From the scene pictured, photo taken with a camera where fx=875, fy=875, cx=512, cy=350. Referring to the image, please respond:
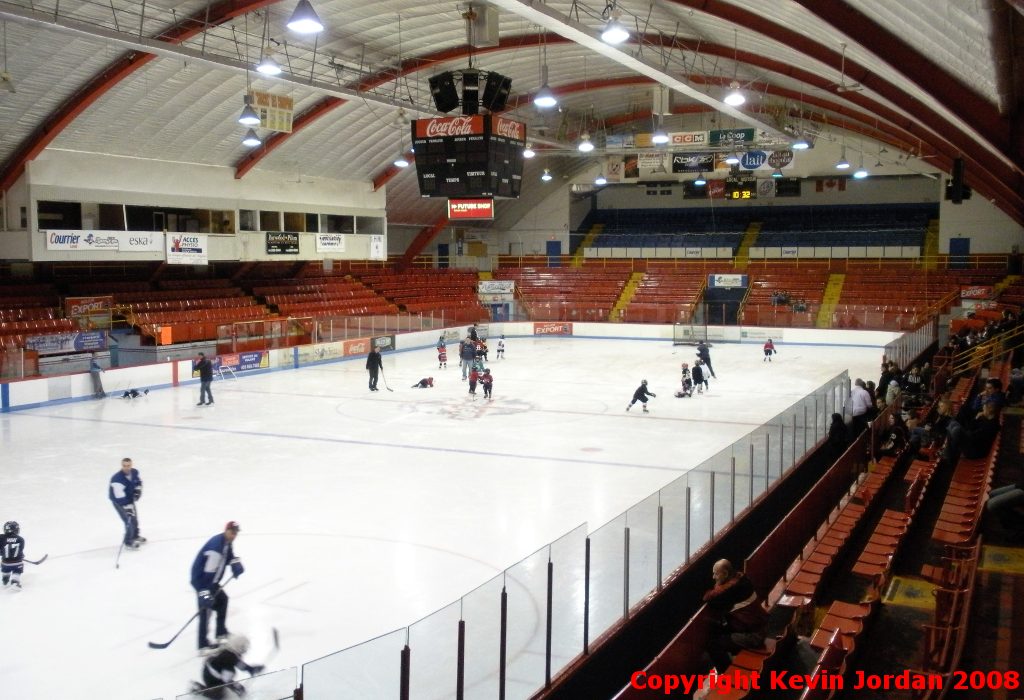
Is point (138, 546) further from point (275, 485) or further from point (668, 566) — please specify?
point (668, 566)

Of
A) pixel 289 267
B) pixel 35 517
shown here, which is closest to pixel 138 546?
pixel 35 517

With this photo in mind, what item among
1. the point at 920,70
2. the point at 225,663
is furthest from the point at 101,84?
the point at 225,663

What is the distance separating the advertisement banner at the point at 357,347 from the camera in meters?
30.6

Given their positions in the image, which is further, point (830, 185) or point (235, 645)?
point (830, 185)

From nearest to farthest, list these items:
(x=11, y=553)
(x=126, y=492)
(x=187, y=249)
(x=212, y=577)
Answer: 1. (x=212, y=577)
2. (x=11, y=553)
3. (x=126, y=492)
4. (x=187, y=249)

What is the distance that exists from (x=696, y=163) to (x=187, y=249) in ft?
66.5

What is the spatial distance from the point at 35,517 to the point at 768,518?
30.4 feet

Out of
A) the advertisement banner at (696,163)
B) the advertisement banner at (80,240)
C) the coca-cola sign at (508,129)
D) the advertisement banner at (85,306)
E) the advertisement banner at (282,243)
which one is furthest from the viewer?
the advertisement banner at (696,163)

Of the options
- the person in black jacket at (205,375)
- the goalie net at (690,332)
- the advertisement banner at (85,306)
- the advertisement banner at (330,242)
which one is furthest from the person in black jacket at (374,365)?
the goalie net at (690,332)

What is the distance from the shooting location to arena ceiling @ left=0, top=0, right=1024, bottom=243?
36.3 ft

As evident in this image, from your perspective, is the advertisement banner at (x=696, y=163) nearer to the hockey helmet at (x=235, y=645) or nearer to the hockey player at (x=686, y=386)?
the hockey player at (x=686, y=386)

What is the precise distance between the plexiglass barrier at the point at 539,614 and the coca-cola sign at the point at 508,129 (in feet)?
34.2

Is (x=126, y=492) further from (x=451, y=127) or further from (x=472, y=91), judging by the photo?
(x=472, y=91)

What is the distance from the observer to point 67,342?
76.5 feet
